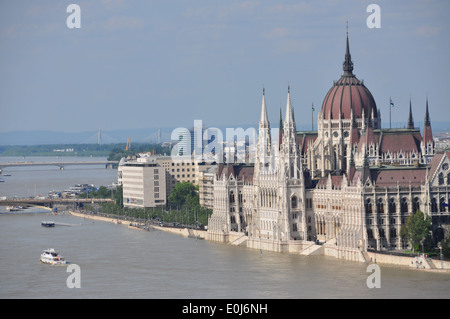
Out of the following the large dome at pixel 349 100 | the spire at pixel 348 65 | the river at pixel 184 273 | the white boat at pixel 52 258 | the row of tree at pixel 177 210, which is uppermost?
the spire at pixel 348 65

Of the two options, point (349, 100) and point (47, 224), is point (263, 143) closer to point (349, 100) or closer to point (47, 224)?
point (349, 100)

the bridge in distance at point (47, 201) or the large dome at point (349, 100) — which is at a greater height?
the large dome at point (349, 100)

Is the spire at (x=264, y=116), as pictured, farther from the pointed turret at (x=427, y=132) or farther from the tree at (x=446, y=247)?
the tree at (x=446, y=247)

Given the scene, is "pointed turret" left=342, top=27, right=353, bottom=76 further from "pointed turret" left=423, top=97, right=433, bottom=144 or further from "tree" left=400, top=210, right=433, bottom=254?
"tree" left=400, top=210, right=433, bottom=254

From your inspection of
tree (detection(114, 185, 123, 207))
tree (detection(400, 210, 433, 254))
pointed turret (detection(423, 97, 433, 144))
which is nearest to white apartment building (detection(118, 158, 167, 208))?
tree (detection(114, 185, 123, 207))

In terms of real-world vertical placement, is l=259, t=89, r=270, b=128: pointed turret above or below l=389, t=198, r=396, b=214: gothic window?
above

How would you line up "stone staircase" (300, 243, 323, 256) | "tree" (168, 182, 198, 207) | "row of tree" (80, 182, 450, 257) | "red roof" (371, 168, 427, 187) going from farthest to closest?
1. "tree" (168, 182, 198, 207)
2. "stone staircase" (300, 243, 323, 256)
3. "red roof" (371, 168, 427, 187)
4. "row of tree" (80, 182, 450, 257)

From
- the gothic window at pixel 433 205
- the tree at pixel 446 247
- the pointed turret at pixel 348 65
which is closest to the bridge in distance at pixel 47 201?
the pointed turret at pixel 348 65
